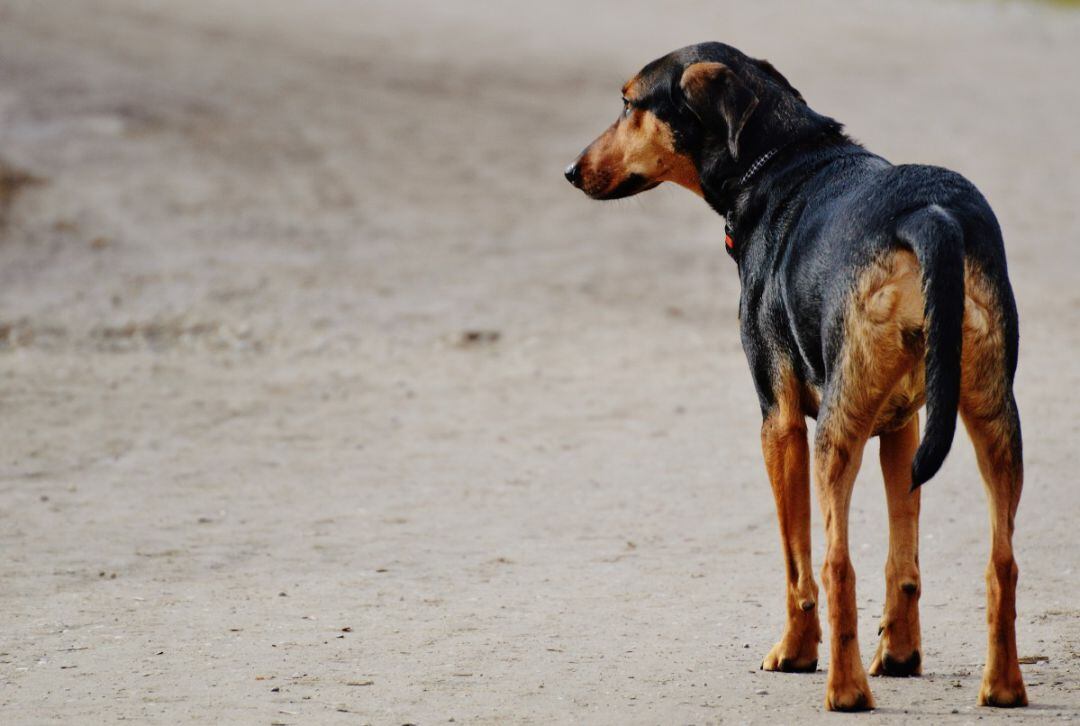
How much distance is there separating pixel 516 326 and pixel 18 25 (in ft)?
41.9

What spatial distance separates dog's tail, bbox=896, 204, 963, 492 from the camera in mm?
4172

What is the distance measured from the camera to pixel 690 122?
5.59 m

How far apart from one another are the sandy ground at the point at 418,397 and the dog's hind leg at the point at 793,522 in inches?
4.5

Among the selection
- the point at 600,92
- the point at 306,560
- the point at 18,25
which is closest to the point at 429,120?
the point at 600,92

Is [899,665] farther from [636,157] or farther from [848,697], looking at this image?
[636,157]

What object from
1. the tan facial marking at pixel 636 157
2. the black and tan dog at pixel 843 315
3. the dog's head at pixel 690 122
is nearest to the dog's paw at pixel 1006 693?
the black and tan dog at pixel 843 315

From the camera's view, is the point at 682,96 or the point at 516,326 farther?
the point at 516,326

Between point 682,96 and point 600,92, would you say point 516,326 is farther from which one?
point 600,92

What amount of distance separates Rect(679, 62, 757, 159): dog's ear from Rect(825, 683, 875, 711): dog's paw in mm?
1986

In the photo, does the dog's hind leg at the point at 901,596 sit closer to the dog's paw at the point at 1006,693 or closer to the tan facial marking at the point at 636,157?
the dog's paw at the point at 1006,693

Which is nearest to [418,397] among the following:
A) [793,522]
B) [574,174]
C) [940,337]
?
[574,174]

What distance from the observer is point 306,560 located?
6914 mm

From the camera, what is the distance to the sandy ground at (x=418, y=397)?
5.35 metres

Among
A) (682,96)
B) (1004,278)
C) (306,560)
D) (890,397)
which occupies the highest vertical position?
(682,96)
